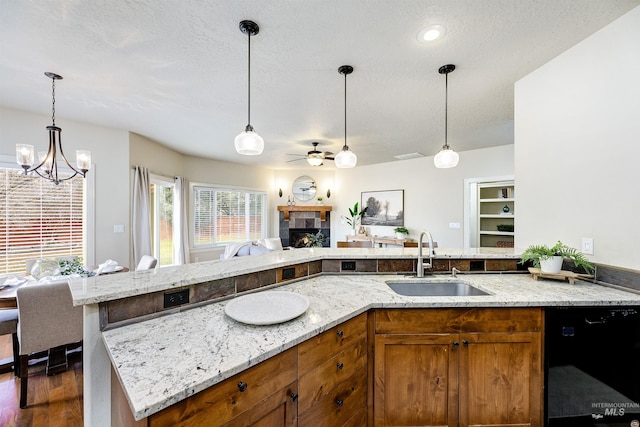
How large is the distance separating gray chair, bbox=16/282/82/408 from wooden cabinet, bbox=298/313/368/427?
2124 millimetres

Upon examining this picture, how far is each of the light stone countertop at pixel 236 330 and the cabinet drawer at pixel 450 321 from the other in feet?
0.16

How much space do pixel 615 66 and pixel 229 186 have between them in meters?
6.18

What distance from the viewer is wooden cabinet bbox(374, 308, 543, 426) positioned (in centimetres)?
150

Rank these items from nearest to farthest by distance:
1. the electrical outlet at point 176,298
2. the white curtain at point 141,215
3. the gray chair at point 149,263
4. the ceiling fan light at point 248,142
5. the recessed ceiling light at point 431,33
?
the electrical outlet at point 176,298, the recessed ceiling light at point 431,33, the ceiling fan light at point 248,142, the gray chair at point 149,263, the white curtain at point 141,215

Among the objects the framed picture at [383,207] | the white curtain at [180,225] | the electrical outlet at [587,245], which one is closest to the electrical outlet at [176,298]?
the electrical outlet at [587,245]

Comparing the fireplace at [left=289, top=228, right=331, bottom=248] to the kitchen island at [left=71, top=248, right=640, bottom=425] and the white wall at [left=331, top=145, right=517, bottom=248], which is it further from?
the kitchen island at [left=71, top=248, right=640, bottom=425]

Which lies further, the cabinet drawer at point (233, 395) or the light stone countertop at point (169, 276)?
the light stone countertop at point (169, 276)

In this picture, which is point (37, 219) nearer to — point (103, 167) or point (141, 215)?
point (103, 167)

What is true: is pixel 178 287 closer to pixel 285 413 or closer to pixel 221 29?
pixel 285 413

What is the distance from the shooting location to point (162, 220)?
16.5ft

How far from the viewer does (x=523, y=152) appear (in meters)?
2.36

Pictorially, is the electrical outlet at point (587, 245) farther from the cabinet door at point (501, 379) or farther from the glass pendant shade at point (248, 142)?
the glass pendant shade at point (248, 142)

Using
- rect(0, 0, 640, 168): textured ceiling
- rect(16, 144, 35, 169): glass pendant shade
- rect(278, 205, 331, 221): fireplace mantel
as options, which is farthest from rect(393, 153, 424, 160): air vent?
rect(16, 144, 35, 169): glass pendant shade

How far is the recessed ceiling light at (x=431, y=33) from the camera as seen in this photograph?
1768 millimetres
